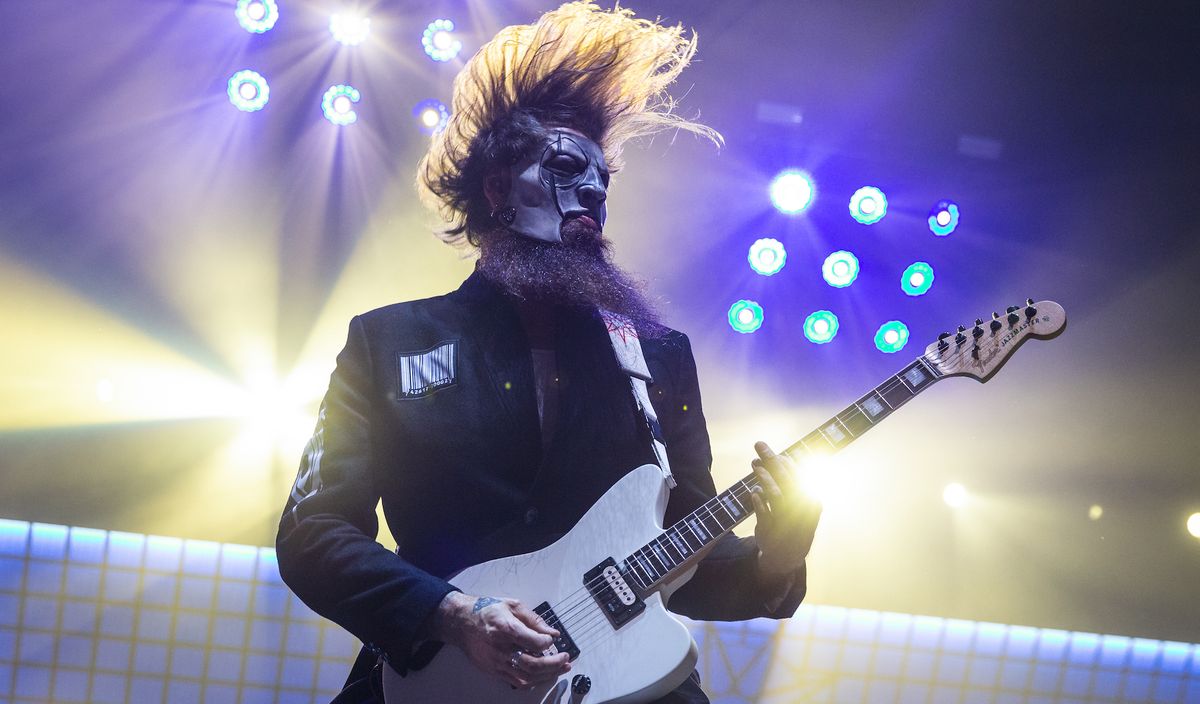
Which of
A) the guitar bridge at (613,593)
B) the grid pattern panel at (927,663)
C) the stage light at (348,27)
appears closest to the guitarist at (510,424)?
A: the guitar bridge at (613,593)

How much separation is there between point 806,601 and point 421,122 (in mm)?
2941

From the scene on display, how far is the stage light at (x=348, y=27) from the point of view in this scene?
164 inches

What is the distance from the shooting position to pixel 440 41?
13.9 ft

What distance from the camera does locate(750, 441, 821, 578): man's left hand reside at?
2022 mm

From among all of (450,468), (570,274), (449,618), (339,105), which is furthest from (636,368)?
(339,105)

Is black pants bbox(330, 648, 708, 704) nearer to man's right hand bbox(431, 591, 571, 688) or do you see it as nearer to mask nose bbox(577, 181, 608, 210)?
man's right hand bbox(431, 591, 571, 688)

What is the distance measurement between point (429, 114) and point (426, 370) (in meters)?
2.41

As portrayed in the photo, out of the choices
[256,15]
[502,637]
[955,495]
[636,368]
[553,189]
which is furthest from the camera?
[955,495]

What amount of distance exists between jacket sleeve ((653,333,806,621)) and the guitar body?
0.20 m

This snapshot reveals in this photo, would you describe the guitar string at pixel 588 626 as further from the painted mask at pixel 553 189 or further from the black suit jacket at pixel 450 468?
the painted mask at pixel 553 189

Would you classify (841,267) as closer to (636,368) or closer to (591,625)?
(636,368)

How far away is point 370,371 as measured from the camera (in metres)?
2.16

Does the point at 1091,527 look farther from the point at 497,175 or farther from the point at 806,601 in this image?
the point at 497,175

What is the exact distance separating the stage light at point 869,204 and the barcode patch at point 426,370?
2.72 metres
